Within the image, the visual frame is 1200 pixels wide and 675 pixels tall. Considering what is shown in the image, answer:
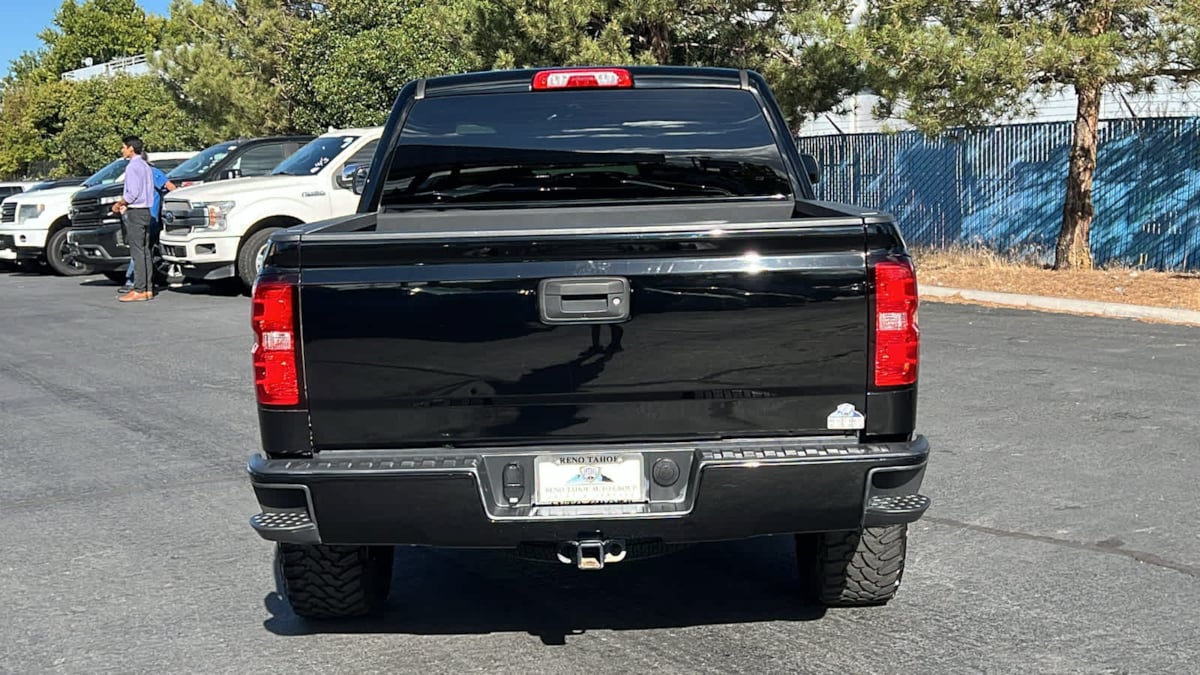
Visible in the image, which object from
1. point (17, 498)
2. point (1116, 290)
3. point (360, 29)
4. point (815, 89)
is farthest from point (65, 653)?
point (360, 29)

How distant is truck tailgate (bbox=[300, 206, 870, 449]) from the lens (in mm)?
4035

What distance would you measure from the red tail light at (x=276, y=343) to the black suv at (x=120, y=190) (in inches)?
559

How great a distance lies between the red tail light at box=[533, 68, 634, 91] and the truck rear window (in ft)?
0.17

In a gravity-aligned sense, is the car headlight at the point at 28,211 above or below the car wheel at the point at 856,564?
above

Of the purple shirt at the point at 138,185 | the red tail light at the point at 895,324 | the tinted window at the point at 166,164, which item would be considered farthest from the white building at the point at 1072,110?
the red tail light at the point at 895,324

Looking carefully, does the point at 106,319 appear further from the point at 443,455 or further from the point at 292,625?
the point at 443,455

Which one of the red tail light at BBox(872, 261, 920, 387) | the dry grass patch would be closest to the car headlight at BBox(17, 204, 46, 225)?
the dry grass patch

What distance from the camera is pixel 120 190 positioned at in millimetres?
18125

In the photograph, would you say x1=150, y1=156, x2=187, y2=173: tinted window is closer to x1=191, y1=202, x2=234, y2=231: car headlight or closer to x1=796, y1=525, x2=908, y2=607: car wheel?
x1=191, y1=202, x2=234, y2=231: car headlight

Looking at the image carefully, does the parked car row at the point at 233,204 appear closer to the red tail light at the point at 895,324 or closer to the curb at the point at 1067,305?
the curb at the point at 1067,305

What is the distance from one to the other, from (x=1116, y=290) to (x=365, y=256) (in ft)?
39.5

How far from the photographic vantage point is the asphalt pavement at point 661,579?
454 cm

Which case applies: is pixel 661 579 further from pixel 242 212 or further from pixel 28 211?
pixel 28 211

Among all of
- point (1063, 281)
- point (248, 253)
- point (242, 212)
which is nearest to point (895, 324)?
point (1063, 281)
